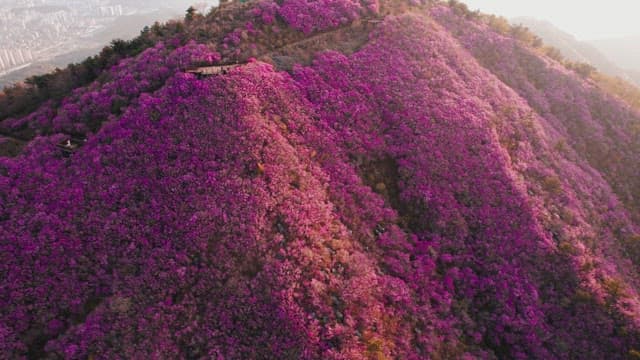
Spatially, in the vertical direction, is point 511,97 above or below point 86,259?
above

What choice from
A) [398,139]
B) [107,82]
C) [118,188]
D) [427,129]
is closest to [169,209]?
[118,188]

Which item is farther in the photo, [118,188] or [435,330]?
[118,188]

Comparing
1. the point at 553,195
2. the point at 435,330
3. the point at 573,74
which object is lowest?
the point at 435,330

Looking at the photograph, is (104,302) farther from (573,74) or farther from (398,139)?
(573,74)

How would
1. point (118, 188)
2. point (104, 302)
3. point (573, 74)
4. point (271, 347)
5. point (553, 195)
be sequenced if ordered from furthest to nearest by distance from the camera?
point (573, 74) < point (553, 195) < point (118, 188) < point (104, 302) < point (271, 347)

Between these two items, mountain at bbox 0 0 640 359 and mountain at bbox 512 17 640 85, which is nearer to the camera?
mountain at bbox 0 0 640 359

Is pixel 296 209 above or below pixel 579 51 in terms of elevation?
above

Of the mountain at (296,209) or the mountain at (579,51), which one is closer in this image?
the mountain at (296,209)

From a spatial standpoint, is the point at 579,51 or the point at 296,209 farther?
the point at 579,51
